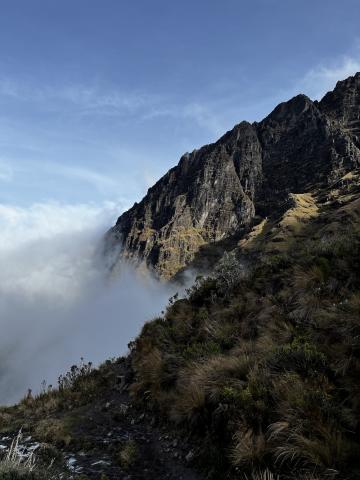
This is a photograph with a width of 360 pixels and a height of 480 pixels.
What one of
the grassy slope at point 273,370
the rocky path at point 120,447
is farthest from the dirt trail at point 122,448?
the grassy slope at point 273,370

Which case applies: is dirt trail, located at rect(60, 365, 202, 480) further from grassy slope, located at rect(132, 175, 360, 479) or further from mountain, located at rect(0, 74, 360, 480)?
grassy slope, located at rect(132, 175, 360, 479)

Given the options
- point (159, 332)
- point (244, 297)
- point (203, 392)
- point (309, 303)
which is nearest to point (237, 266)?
point (244, 297)

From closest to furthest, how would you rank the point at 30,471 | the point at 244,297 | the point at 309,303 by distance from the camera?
the point at 30,471
the point at 309,303
the point at 244,297

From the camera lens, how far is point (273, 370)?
873 centimetres

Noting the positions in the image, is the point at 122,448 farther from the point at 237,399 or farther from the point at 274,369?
the point at 274,369

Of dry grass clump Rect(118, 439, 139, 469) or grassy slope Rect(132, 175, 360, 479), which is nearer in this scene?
grassy slope Rect(132, 175, 360, 479)

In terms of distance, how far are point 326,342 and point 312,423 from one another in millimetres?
2864

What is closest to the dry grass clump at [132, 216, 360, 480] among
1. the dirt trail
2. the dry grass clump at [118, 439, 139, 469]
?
the dirt trail

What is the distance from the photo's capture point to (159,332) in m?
15.6

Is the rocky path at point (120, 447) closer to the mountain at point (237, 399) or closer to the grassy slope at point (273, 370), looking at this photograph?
the mountain at point (237, 399)

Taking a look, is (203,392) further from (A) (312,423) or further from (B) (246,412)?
(A) (312,423)

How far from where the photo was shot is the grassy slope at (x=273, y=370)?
21.5 feet

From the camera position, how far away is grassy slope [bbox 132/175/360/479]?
21.5ft

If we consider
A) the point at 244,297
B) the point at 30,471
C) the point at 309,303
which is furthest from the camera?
the point at 244,297
